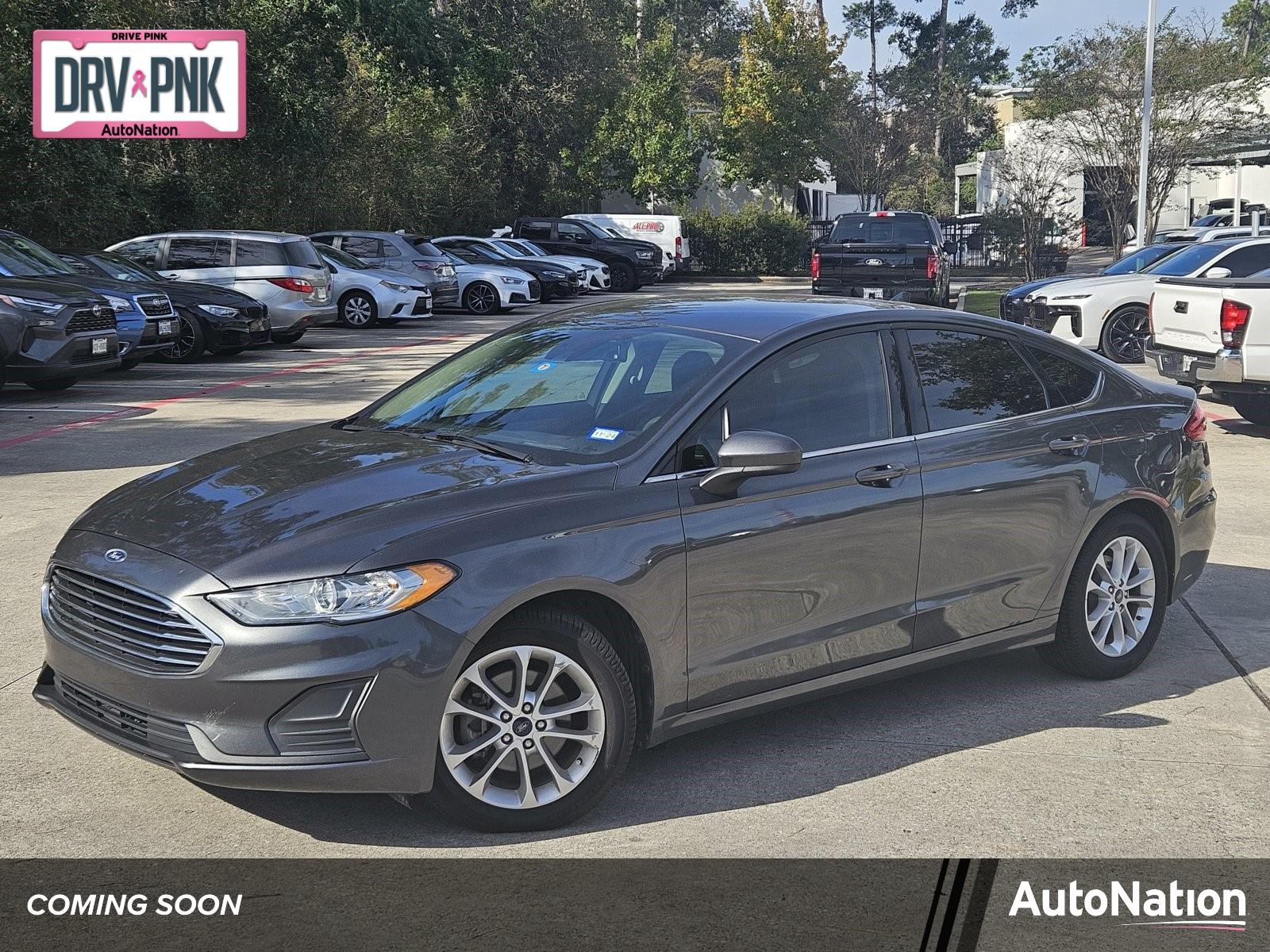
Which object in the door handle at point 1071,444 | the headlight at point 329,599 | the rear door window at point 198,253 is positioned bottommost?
the headlight at point 329,599

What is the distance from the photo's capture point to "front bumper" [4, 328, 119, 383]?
580 inches

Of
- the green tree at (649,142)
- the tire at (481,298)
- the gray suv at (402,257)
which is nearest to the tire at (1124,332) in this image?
the gray suv at (402,257)

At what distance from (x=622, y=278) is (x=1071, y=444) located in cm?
3347

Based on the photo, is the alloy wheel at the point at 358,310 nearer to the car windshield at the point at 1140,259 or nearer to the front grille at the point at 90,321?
the front grille at the point at 90,321

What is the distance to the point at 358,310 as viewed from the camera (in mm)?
26438

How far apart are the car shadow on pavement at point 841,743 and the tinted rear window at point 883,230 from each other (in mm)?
17775

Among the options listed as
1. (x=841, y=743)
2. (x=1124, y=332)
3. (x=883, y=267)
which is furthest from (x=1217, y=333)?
(x=883, y=267)

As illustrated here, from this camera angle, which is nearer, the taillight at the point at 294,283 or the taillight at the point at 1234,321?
the taillight at the point at 1234,321

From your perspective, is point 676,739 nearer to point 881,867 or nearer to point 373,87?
point 881,867

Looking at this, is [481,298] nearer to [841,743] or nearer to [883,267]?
[883,267]

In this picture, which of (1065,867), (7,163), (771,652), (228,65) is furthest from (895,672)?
(228,65)

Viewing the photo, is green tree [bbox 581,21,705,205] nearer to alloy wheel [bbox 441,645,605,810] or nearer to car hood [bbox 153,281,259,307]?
car hood [bbox 153,281,259,307]

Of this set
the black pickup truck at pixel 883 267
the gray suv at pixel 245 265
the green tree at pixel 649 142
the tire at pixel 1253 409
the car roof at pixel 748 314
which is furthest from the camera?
the green tree at pixel 649 142

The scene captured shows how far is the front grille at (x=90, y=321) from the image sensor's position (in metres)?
15.0
